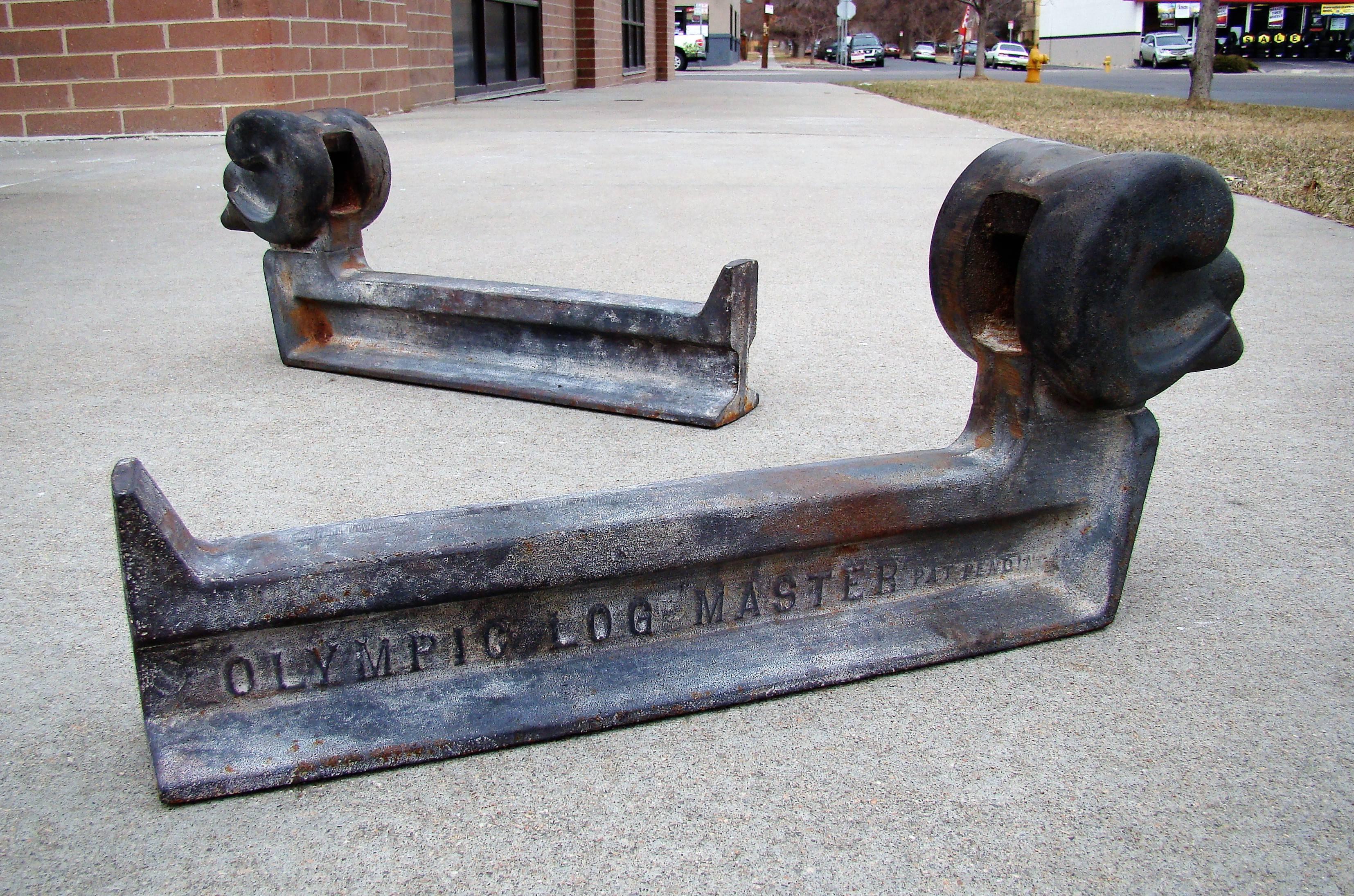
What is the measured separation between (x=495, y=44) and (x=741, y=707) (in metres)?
17.8

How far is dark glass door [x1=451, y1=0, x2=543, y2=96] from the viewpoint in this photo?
640 inches

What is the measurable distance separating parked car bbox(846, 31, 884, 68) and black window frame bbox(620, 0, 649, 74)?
2768cm

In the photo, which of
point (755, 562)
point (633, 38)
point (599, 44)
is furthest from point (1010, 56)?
point (755, 562)

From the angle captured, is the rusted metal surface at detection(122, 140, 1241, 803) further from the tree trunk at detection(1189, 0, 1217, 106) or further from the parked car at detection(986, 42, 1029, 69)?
the parked car at detection(986, 42, 1029, 69)

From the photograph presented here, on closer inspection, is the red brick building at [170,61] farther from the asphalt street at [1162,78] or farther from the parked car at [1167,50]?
the parked car at [1167,50]

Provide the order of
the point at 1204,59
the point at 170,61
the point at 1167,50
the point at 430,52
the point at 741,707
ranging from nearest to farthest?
the point at 741,707 → the point at 170,61 → the point at 430,52 → the point at 1204,59 → the point at 1167,50

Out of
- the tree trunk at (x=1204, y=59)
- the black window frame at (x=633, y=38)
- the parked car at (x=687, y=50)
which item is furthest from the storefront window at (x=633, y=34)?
the parked car at (x=687, y=50)

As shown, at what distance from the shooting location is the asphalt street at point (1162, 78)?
21375mm

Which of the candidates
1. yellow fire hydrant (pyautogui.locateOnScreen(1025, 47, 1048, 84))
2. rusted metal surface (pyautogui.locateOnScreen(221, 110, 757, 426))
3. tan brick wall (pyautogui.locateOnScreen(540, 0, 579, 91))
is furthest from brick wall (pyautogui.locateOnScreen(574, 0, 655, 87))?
rusted metal surface (pyautogui.locateOnScreen(221, 110, 757, 426))

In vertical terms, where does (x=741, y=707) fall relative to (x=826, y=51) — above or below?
below

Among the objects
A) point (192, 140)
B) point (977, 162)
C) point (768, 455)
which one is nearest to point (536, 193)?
point (192, 140)

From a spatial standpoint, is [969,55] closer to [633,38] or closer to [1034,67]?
[1034,67]

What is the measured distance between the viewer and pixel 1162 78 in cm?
Result: 3344

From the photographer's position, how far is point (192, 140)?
33.5ft
